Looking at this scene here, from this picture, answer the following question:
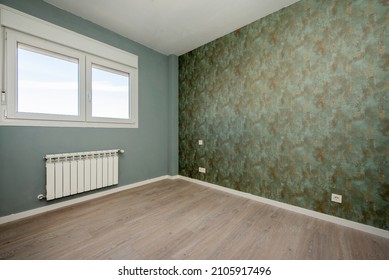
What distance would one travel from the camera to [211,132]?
10.8 feet

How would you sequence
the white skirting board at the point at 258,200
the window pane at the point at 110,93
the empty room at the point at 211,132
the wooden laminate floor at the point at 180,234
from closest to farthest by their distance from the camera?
1. the wooden laminate floor at the point at 180,234
2. the empty room at the point at 211,132
3. the white skirting board at the point at 258,200
4. the window pane at the point at 110,93

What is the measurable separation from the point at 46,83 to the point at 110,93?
2.80 feet

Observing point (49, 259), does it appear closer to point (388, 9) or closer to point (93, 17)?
point (93, 17)

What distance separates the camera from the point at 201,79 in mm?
3389

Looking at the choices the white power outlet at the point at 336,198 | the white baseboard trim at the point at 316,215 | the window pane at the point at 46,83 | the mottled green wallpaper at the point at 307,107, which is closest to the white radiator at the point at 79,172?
the window pane at the point at 46,83

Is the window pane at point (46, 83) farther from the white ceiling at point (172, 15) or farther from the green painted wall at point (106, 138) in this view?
the white ceiling at point (172, 15)

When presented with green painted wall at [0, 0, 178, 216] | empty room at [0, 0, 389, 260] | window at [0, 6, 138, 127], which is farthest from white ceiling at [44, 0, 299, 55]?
window at [0, 6, 138, 127]

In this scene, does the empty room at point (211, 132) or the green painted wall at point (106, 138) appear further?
the green painted wall at point (106, 138)

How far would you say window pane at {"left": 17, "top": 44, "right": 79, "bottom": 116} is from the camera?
209 centimetres

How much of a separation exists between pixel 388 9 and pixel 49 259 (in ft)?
13.0

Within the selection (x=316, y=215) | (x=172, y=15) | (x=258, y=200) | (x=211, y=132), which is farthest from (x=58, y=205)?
(x=316, y=215)

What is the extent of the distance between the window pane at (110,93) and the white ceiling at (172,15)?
2.41 ft

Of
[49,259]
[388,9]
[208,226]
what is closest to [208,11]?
[388,9]

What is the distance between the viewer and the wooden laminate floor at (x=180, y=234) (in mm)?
1484
